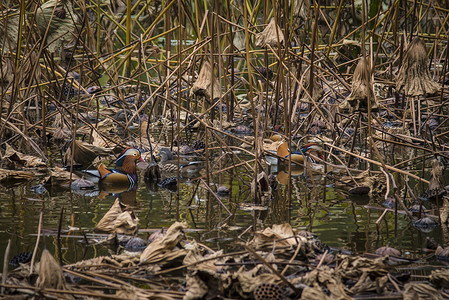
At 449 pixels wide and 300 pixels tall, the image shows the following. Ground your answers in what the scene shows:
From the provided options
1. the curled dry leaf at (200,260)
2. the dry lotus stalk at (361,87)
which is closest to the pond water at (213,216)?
the curled dry leaf at (200,260)

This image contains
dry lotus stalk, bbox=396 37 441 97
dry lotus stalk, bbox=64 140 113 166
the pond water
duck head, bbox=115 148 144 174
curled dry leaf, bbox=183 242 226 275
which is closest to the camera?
curled dry leaf, bbox=183 242 226 275

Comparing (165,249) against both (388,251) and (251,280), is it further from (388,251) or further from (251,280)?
(388,251)

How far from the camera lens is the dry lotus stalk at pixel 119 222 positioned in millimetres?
3363

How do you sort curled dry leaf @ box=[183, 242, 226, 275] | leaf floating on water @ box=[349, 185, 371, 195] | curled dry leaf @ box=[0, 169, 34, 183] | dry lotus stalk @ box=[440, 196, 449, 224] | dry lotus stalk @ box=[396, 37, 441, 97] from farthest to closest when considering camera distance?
curled dry leaf @ box=[0, 169, 34, 183] < leaf floating on water @ box=[349, 185, 371, 195] < dry lotus stalk @ box=[396, 37, 441, 97] < dry lotus stalk @ box=[440, 196, 449, 224] < curled dry leaf @ box=[183, 242, 226, 275]

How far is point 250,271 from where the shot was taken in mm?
2648

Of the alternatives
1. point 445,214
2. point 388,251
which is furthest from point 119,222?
point 445,214

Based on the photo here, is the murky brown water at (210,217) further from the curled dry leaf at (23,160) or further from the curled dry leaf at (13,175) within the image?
the curled dry leaf at (23,160)

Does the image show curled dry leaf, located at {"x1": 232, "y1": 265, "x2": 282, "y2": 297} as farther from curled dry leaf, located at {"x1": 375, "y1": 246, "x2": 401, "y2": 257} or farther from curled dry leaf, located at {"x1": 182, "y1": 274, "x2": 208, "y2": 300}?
curled dry leaf, located at {"x1": 375, "y1": 246, "x2": 401, "y2": 257}

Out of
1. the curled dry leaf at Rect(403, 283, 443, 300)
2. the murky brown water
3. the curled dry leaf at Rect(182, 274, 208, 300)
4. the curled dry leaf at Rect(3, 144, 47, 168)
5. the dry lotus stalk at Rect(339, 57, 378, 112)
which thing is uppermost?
the dry lotus stalk at Rect(339, 57, 378, 112)

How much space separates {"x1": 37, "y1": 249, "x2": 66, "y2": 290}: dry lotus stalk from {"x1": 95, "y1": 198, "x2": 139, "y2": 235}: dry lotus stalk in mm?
932

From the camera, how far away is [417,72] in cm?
382

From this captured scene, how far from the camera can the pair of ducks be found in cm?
469

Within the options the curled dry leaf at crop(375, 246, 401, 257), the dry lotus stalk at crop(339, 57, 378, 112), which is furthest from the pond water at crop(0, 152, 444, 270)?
the dry lotus stalk at crop(339, 57, 378, 112)

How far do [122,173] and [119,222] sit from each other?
1.40 metres
